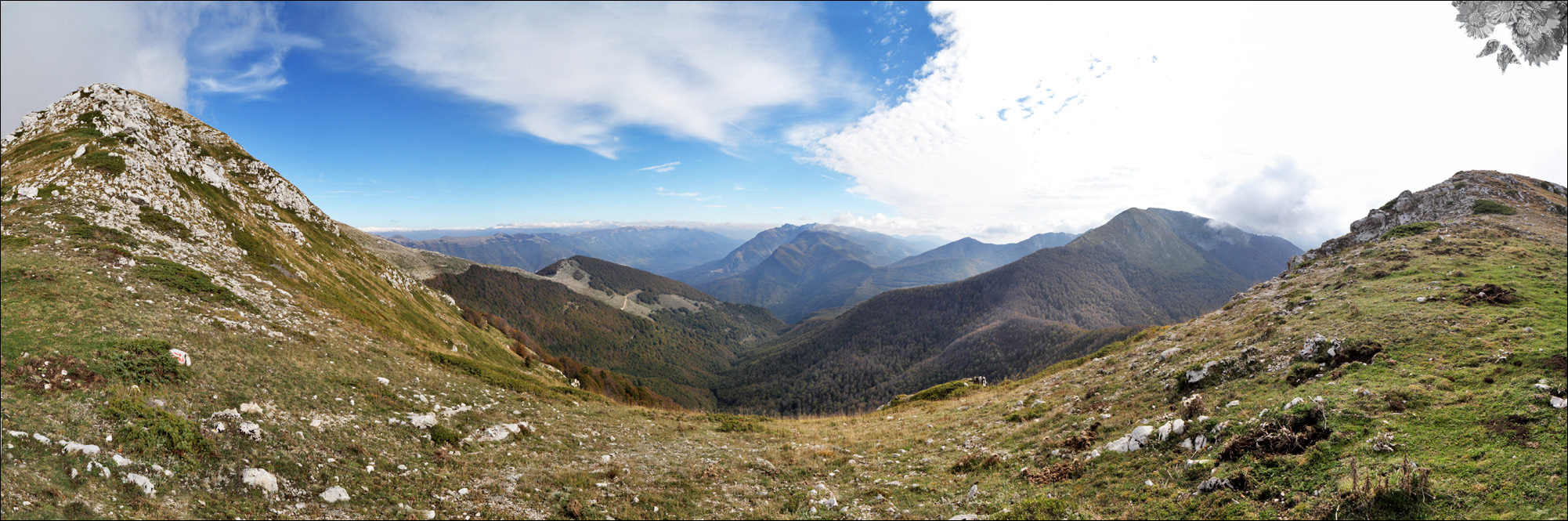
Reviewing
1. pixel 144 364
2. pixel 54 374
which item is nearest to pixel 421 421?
pixel 144 364

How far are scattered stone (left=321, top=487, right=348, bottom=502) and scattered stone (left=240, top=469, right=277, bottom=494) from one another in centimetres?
83

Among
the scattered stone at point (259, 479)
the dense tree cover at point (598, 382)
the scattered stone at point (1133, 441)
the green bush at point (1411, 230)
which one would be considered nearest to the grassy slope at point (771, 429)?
the scattered stone at point (259, 479)

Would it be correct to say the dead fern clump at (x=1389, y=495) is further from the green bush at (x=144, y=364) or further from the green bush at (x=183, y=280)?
the green bush at (x=183, y=280)

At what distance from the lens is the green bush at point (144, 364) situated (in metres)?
11.1

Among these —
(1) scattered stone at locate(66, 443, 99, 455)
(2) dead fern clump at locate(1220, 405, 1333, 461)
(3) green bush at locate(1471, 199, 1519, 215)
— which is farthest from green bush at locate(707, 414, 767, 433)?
(3) green bush at locate(1471, 199, 1519, 215)

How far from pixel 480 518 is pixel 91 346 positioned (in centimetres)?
1253

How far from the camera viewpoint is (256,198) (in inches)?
1841

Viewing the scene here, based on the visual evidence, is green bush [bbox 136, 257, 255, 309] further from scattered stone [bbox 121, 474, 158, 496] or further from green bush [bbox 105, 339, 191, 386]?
scattered stone [bbox 121, 474, 158, 496]


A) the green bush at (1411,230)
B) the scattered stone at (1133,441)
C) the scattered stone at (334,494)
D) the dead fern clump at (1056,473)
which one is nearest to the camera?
the scattered stone at (334,494)

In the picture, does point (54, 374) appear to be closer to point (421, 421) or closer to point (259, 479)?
point (259, 479)

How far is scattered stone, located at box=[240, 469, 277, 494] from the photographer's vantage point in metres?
9.15

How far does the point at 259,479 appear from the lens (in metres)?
9.23

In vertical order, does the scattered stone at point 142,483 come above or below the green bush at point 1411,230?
below

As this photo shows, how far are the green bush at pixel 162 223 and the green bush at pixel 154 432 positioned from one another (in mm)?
22348
